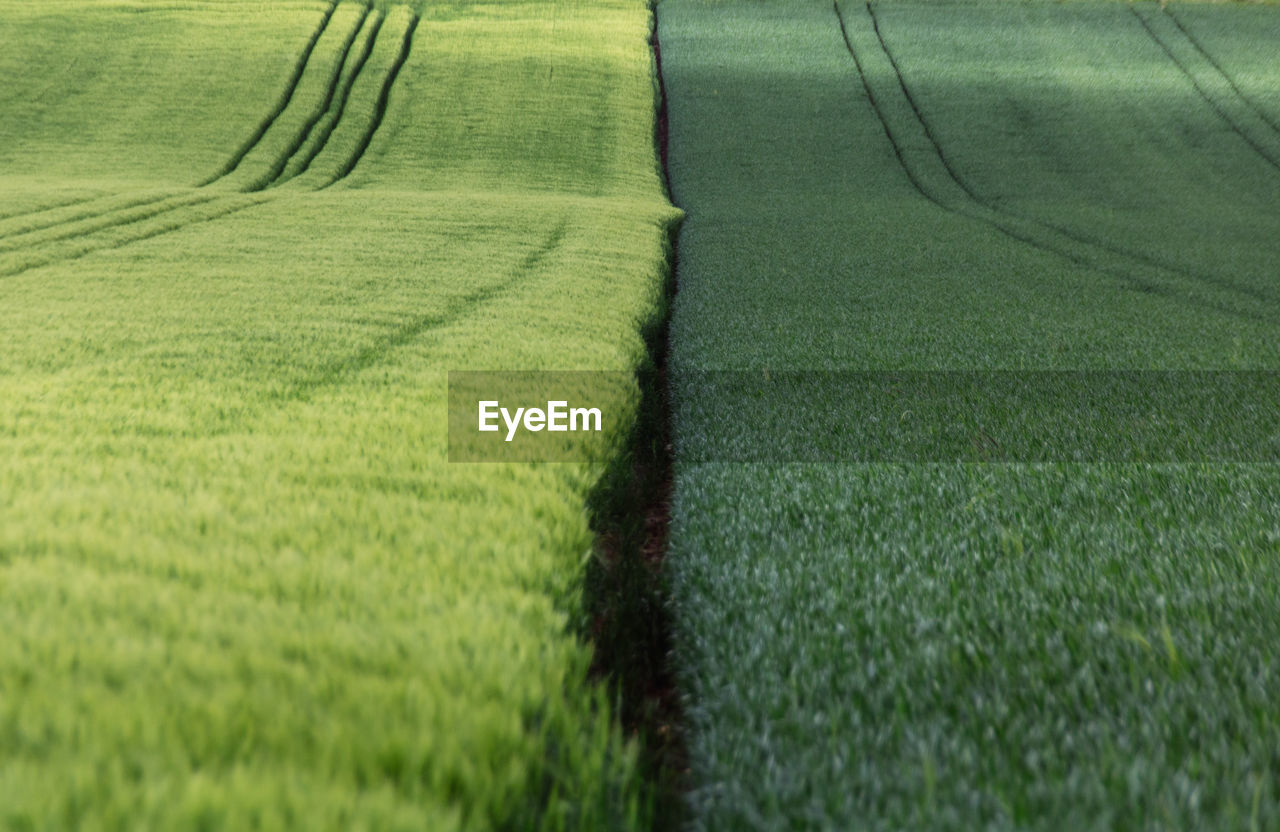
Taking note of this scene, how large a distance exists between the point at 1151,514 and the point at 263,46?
1845 inches

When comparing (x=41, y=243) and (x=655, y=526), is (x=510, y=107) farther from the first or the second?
(x=655, y=526)

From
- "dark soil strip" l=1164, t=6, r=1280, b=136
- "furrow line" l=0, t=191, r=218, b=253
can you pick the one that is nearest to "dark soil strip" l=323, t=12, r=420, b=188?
"furrow line" l=0, t=191, r=218, b=253

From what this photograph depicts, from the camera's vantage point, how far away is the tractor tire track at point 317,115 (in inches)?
1135

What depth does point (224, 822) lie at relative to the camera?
1.58 meters

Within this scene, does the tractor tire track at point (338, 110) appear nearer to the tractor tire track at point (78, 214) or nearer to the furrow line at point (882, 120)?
the tractor tire track at point (78, 214)

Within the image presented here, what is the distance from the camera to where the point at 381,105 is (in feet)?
122

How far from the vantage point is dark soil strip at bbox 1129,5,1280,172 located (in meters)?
36.4

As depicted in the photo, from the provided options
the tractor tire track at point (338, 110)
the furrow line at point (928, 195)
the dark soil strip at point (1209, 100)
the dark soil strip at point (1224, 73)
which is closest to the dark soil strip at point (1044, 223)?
the furrow line at point (928, 195)

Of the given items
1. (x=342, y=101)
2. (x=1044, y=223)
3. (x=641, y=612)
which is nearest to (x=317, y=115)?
(x=342, y=101)

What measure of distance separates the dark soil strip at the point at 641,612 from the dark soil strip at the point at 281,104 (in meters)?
27.2

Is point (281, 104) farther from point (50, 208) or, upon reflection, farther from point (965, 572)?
point (965, 572)

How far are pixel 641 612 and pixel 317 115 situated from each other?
37980 millimetres

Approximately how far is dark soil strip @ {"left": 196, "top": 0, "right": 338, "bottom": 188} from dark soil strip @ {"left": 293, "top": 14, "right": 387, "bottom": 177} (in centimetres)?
228

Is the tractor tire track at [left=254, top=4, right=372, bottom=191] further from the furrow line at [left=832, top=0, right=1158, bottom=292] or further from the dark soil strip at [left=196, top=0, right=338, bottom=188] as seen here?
the furrow line at [left=832, top=0, right=1158, bottom=292]
